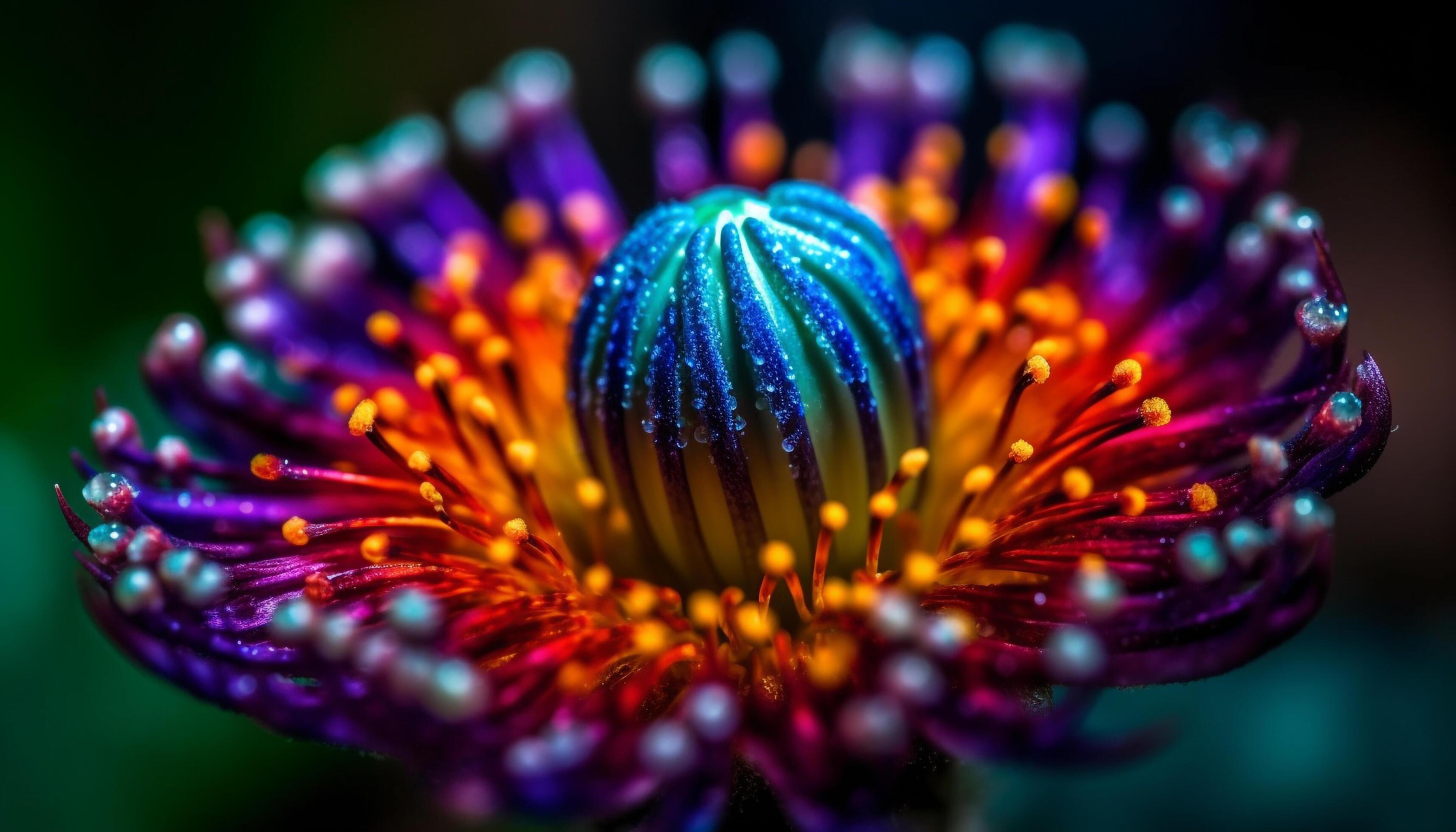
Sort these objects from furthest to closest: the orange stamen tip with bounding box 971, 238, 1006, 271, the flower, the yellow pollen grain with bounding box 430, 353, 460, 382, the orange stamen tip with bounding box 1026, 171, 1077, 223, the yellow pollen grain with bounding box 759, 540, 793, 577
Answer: the orange stamen tip with bounding box 1026, 171, 1077, 223 → the orange stamen tip with bounding box 971, 238, 1006, 271 → the yellow pollen grain with bounding box 430, 353, 460, 382 → the yellow pollen grain with bounding box 759, 540, 793, 577 → the flower

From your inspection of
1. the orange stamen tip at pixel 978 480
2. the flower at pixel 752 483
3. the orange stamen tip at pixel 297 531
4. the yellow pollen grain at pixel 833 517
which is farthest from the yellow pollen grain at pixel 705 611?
the orange stamen tip at pixel 297 531

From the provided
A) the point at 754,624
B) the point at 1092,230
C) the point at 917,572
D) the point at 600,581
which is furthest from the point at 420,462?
the point at 1092,230

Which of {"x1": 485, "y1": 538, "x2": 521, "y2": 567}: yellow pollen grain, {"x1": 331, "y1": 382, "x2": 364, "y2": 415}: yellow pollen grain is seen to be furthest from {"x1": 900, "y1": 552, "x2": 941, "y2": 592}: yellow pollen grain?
{"x1": 331, "y1": 382, "x2": 364, "y2": 415}: yellow pollen grain

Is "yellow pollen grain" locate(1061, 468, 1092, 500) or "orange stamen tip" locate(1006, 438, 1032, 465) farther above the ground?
"orange stamen tip" locate(1006, 438, 1032, 465)

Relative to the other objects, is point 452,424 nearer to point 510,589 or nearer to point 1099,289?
point 510,589

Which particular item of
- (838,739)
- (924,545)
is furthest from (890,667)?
(924,545)

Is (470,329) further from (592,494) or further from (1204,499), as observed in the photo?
(1204,499)

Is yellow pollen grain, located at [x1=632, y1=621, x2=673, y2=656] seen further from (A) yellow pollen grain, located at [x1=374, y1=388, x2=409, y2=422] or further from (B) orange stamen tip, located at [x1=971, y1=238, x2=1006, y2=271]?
(B) orange stamen tip, located at [x1=971, y1=238, x2=1006, y2=271]
